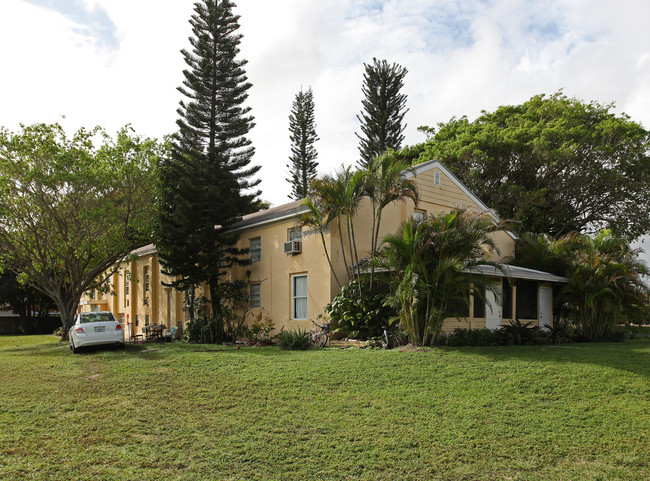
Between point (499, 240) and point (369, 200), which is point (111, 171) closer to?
point (369, 200)

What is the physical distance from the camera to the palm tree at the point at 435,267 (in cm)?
1205

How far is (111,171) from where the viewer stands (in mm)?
20828

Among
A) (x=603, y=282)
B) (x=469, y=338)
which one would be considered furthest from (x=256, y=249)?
(x=603, y=282)

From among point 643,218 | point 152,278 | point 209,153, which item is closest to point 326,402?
point 209,153

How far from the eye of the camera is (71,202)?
20.1 m

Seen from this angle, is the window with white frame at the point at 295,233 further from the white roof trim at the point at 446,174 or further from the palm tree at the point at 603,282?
the palm tree at the point at 603,282

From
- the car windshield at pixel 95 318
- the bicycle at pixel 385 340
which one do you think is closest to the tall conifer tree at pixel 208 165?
the car windshield at pixel 95 318

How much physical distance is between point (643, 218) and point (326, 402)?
2365cm

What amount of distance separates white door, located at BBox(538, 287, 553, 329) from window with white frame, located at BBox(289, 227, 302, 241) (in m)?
8.46

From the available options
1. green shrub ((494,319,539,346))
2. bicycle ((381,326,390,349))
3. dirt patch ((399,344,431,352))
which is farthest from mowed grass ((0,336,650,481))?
green shrub ((494,319,539,346))

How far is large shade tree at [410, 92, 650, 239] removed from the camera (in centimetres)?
2416

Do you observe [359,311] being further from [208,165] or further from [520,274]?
[208,165]

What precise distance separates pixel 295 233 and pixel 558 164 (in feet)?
47.3

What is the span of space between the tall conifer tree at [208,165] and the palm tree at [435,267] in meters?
8.24
